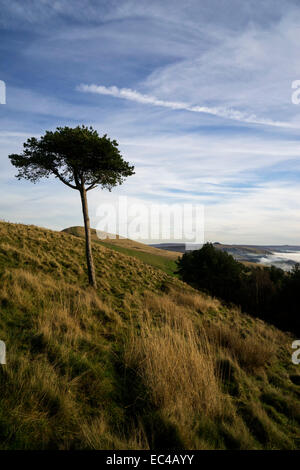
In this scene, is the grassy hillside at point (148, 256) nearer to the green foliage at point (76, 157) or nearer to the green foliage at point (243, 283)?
the green foliage at point (243, 283)

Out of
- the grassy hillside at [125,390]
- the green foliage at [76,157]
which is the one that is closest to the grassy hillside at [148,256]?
the green foliage at [76,157]

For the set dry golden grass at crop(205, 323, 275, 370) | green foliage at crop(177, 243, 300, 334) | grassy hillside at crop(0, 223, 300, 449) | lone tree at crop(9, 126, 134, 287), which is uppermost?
lone tree at crop(9, 126, 134, 287)

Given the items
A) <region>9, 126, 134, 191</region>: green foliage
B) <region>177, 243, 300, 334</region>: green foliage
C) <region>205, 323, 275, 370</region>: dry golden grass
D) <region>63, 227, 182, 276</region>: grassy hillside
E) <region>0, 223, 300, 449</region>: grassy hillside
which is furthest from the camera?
<region>63, 227, 182, 276</region>: grassy hillside

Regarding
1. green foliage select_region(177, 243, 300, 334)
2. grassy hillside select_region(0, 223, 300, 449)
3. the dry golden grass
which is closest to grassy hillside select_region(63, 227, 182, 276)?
green foliage select_region(177, 243, 300, 334)

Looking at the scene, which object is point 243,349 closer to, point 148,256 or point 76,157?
point 76,157

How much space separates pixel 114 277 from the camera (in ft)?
58.2

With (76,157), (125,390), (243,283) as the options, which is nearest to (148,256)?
(243,283)

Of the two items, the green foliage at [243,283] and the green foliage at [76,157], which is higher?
the green foliage at [76,157]

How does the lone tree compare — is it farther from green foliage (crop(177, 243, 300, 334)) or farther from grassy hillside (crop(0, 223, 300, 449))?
green foliage (crop(177, 243, 300, 334))

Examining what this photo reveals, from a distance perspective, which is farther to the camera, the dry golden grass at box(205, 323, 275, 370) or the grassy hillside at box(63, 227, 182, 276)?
the grassy hillside at box(63, 227, 182, 276)
